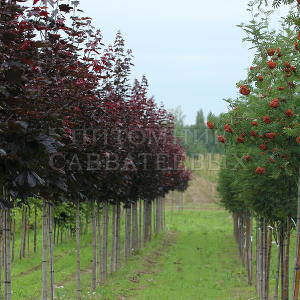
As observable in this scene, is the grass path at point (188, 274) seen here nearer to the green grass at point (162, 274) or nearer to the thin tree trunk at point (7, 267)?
the green grass at point (162, 274)

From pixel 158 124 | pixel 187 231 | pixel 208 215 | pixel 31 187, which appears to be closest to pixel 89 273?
pixel 158 124

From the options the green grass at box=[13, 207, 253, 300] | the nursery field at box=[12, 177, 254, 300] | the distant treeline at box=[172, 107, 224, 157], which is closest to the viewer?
the green grass at box=[13, 207, 253, 300]

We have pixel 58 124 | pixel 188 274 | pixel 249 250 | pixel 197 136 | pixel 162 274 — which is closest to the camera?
pixel 58 124

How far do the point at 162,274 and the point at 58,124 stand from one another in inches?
635

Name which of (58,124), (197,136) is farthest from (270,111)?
(197,136)

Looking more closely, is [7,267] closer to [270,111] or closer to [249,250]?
[270,111]

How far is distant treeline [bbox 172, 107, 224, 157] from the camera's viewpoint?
42609 millimetres

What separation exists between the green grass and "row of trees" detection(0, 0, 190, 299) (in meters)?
1.65

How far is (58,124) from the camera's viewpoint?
7.33 metres

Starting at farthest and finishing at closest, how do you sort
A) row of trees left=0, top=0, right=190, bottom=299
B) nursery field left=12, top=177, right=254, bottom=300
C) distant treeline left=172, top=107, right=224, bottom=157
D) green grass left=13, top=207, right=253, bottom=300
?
distant treeline left=172, top=107, right=224, bottom=157, nursery field left=12, top=177, right=254, bottom=300, green grass left=13, top=207, right=253, bottom=300, row of trees left=0, top=0, right=190, bottom=299

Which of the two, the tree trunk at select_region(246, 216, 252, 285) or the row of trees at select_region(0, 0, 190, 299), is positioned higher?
the row of trees at select_region(0, 0, 190, 299)

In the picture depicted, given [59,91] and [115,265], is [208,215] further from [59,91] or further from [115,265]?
[59,91]

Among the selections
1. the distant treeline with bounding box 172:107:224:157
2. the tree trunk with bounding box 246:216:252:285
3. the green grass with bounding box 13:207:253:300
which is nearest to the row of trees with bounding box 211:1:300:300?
the distant treeline with bounding box 172:107:224:157

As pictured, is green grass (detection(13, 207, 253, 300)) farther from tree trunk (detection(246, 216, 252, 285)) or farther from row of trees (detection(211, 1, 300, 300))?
row of trees (detection(211, 1, 300, 300))
